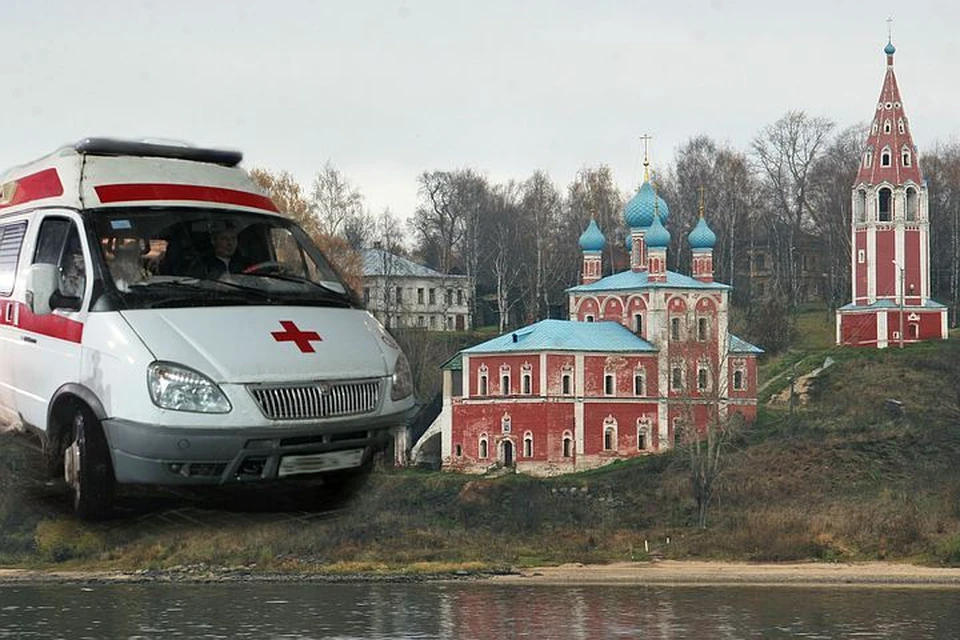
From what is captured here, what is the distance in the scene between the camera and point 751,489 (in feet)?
310

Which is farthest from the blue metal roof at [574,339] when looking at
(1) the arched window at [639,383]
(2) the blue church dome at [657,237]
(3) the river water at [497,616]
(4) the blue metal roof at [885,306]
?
(3) the river water at [497,616]

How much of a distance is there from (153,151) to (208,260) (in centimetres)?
26

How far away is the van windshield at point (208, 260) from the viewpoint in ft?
12.5

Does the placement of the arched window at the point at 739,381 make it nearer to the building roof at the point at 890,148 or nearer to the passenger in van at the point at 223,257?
the building roof at the point at 890,148

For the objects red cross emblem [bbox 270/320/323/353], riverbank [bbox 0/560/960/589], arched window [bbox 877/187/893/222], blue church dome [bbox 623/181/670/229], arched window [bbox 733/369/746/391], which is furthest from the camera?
arched window [bbox 877/187/893/222]

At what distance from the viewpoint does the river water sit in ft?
505

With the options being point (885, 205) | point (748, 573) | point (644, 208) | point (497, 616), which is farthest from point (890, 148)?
point (497, 616)

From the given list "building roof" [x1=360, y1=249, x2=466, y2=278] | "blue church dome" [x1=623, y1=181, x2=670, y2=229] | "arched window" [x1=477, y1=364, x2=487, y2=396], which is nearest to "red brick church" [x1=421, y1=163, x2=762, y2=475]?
"arched window" [x1=477, y1=364, x2=487, y2=396]

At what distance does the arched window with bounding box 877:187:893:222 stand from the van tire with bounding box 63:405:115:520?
115116 millimetres

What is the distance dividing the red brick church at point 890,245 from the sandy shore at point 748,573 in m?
15.9

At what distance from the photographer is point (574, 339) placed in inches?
3853

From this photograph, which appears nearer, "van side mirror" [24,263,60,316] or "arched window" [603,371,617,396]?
"van side mirror" [24,263,60,316]

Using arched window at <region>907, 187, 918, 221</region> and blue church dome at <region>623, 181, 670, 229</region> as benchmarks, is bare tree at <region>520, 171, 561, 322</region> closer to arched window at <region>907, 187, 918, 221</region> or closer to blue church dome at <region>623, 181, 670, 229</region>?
blue church dome at <region>623, 181, 670, 229</region>

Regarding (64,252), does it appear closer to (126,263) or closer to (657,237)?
(126,263)
